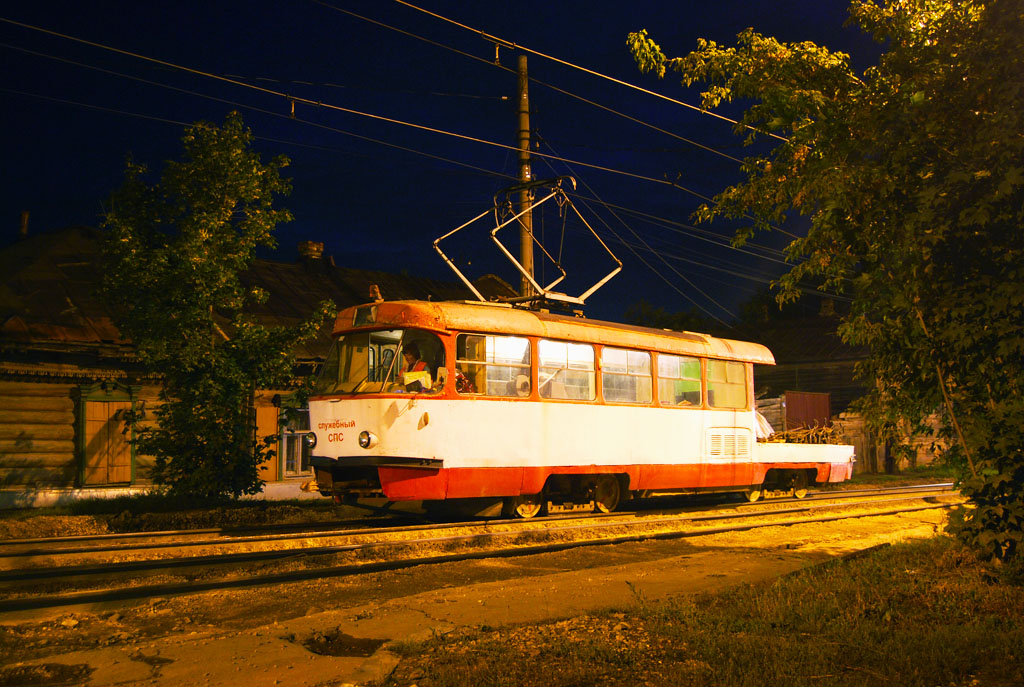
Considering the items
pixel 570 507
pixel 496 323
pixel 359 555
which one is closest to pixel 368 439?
pixel 359 555

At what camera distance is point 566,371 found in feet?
46.5

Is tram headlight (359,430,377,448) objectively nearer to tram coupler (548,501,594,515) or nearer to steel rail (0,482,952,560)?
steel rail (0,482,952,560)

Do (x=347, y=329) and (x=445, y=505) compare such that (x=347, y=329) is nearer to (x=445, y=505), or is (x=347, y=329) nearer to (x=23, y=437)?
(x=445, y=505)

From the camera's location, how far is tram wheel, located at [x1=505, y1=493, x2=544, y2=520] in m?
13.9

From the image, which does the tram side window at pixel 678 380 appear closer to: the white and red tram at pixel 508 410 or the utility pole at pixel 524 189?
the white and red tram at pixel 508 410

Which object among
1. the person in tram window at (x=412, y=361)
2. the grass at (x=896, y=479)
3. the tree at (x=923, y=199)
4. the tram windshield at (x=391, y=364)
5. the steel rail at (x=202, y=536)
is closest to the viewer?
the tree at (x=923, y=199)

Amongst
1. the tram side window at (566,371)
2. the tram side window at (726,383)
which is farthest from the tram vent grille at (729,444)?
the tram side window at (566,371)

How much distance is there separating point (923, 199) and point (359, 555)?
7368 mm

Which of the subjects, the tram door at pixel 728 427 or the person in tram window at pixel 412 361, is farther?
the tram door at pixel 728 427

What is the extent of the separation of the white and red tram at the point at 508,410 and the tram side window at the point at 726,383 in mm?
306

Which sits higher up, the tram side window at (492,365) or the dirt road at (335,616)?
the tram side window at (492,365)

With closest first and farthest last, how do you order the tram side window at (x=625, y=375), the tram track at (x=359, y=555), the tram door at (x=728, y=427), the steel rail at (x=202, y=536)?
the tram track at (x=359, y=555) → the steel rail at (x=202, y=536) → the tram side window at (x=625, y=375) → the tram door at (x=728, y=427)

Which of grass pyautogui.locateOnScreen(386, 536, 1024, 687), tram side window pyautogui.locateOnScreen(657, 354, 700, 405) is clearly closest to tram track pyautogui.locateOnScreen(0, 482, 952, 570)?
tram side window pyautogui.locateOnScreen(657, 354, 700, 405)

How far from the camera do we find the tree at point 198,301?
14961 millimetres
